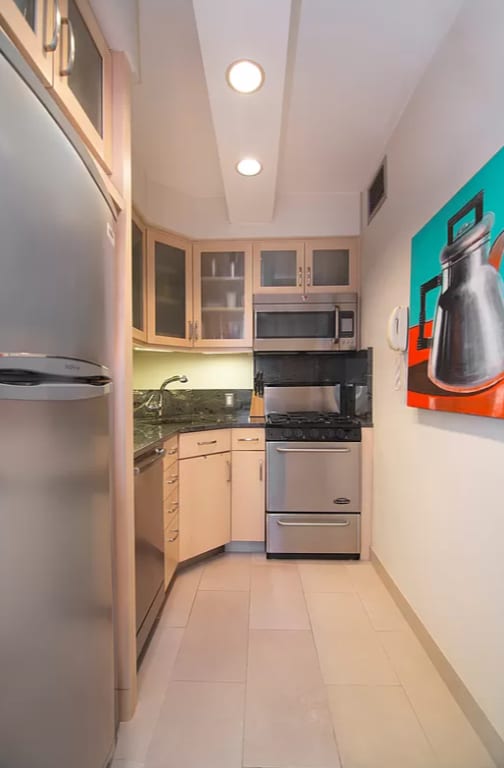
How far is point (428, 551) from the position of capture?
149 cm

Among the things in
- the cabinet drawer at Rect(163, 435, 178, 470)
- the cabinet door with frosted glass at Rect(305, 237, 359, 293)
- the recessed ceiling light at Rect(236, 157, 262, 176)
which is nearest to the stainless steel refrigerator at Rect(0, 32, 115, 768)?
the cabinet drawer at Rect(163, 435, 178, 470)

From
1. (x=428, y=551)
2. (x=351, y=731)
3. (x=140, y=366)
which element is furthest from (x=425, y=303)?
(x=140, y=366)

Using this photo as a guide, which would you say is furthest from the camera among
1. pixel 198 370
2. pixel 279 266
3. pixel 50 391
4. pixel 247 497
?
pixel 198 370

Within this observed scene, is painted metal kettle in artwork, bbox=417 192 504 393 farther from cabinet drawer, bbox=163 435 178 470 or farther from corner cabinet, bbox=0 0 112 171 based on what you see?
cabinet drawer, bbox=163 435 178 470

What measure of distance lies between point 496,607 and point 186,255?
263 cm

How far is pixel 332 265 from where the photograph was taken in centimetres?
261

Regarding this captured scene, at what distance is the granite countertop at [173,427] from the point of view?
1.57 meters

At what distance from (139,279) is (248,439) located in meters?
1.32

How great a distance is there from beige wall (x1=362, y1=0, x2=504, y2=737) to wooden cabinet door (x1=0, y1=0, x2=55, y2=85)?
4.12ft

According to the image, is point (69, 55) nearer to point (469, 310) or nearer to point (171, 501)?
point (469, 310)

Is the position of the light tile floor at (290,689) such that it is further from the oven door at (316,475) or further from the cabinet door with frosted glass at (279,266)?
the cabinet door with frosted glass at (279,266)

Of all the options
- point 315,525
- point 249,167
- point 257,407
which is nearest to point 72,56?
point 249,167

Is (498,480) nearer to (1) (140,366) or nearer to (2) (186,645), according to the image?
(2) (186,645)

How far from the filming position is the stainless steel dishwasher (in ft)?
4.52
